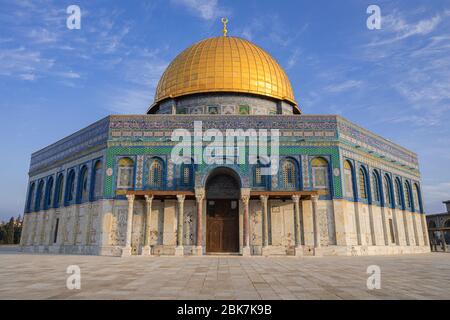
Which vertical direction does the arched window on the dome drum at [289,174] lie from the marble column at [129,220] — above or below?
above

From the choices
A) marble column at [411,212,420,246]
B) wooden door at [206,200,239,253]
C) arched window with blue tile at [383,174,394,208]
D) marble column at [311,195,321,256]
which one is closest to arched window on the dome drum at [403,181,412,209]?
marble column at [411,212,420,246]

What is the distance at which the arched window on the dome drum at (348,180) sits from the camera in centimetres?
1996

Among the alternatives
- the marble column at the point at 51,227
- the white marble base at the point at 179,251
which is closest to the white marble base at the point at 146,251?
the white marble base at the point at 179,251

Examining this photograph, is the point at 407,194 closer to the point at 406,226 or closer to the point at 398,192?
the point at 398,192

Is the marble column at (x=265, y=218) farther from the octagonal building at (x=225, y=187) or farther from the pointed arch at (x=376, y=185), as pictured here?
the pointed arch at (x=376, y=185)

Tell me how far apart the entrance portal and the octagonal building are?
57mm

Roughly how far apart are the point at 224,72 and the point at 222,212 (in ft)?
31.8

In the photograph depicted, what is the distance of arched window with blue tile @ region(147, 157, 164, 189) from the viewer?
19328 millimetres

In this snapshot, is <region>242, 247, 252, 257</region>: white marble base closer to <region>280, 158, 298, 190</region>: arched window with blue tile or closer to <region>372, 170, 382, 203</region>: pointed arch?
<region>280, 158, 298, 190</region>: arched window with blue tile

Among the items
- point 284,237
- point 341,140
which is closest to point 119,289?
point 284,237

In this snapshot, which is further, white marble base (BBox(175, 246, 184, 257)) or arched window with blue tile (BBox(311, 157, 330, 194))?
arched window with blue tile (BBox(311, 157, 330, 194))

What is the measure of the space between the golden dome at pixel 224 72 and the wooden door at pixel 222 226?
26.1 feet

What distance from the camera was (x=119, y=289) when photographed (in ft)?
18.8
